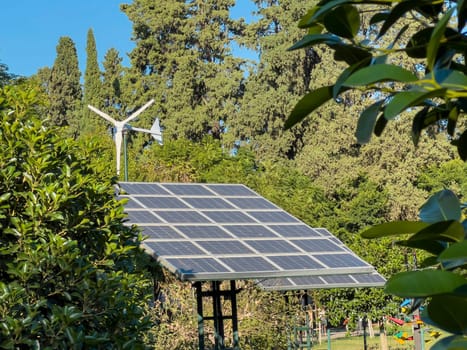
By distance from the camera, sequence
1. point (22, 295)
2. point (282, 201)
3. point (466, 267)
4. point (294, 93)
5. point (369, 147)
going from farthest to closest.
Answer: point (294, 93) → point (369, 147) → point (282, 201) → point (22, 295) → point (466, 267)

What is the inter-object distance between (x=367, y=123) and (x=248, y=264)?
10.8 metres

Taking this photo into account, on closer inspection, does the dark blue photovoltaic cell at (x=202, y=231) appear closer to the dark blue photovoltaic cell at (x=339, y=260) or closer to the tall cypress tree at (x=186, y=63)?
the dark blue photovoltaic cell at (x=339, y=260)

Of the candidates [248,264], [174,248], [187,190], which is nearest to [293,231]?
[187,190]

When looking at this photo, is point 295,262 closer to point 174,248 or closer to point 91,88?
point 174,248

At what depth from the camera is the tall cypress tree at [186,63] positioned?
4916cm

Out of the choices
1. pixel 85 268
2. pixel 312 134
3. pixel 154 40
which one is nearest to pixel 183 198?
pixel 85 268

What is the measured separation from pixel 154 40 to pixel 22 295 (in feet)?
158

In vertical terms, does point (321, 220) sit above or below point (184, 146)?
below

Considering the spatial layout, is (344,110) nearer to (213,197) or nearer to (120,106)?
(120,106)

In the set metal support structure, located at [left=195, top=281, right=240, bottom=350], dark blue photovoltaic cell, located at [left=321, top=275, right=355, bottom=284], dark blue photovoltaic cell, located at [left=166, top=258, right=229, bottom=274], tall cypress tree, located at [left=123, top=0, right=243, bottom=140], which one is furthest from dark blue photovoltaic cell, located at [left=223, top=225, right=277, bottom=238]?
tall cypress tree, located at [left=123, top=0, right=243, bottom=140]

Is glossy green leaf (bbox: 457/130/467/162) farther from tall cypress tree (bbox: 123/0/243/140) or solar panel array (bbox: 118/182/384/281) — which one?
tall cypress tree (bbox: 123/0/243/140)

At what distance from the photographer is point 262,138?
46.5 m

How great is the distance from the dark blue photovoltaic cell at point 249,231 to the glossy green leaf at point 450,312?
41.0 feet

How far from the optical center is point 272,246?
44.0ft
